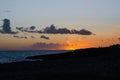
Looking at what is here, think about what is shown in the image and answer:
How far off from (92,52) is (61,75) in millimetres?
72079

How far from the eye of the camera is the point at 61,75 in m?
31.3

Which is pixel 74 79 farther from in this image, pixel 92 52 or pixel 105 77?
pixel 92 52

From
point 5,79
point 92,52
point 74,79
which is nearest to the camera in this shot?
point 74,79

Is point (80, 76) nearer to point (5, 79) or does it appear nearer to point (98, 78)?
point (98, 78)

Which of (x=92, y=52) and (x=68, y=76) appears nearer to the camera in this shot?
(x=68, y=76)

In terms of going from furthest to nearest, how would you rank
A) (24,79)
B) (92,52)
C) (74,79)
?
(92,52) < (24,79) < (74,79)

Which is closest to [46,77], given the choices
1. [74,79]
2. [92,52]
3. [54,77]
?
[54,77]

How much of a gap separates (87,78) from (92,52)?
72.6 m

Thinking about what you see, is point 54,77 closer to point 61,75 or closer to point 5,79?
point 61,75

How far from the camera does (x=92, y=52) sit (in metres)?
103

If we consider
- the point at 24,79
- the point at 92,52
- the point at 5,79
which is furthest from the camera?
the point at 92,52

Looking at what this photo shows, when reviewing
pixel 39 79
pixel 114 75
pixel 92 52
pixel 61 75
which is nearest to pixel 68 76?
pixel 61 75

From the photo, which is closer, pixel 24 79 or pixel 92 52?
pixel 24 79

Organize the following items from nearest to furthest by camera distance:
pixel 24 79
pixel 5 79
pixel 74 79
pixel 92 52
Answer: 1. pixel 74 79
2. pixel 24 79
3. pixel 5 79
4. pixel 92 52
